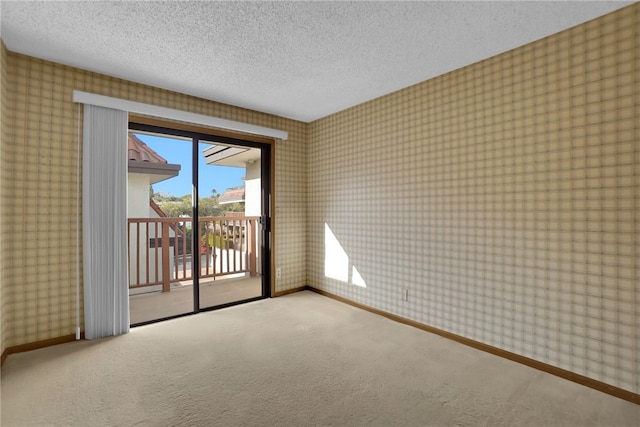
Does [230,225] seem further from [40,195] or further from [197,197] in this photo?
[40,195]

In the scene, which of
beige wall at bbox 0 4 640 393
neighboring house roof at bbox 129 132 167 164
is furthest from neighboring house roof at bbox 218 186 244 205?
beige wall at bbox 0 4 640 393

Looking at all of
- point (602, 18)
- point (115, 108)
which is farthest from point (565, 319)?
point (115, 108)

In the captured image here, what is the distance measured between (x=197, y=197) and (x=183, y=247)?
1351 mm

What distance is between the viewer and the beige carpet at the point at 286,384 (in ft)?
5.32

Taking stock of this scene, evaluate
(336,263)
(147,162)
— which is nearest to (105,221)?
(147,162)

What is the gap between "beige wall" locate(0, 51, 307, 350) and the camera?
2.26m

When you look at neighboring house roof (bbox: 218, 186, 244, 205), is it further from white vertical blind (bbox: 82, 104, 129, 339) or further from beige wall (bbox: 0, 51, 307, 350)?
beige wall (bbox: 0, 51, 307, 350)

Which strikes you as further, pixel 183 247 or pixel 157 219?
pixel 183 247

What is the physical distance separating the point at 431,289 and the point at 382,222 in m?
0.85

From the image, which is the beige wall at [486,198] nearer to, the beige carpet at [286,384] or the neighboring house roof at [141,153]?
the beige carpet at [286,384]

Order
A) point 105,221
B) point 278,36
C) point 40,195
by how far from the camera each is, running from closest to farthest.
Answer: point 278,36 → point 40,195 → point 105,221

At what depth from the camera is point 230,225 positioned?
4867mm

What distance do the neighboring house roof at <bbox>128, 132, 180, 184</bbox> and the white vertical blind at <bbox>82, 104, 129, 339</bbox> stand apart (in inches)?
59.2

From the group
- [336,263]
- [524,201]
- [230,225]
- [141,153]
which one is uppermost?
[141,153]
